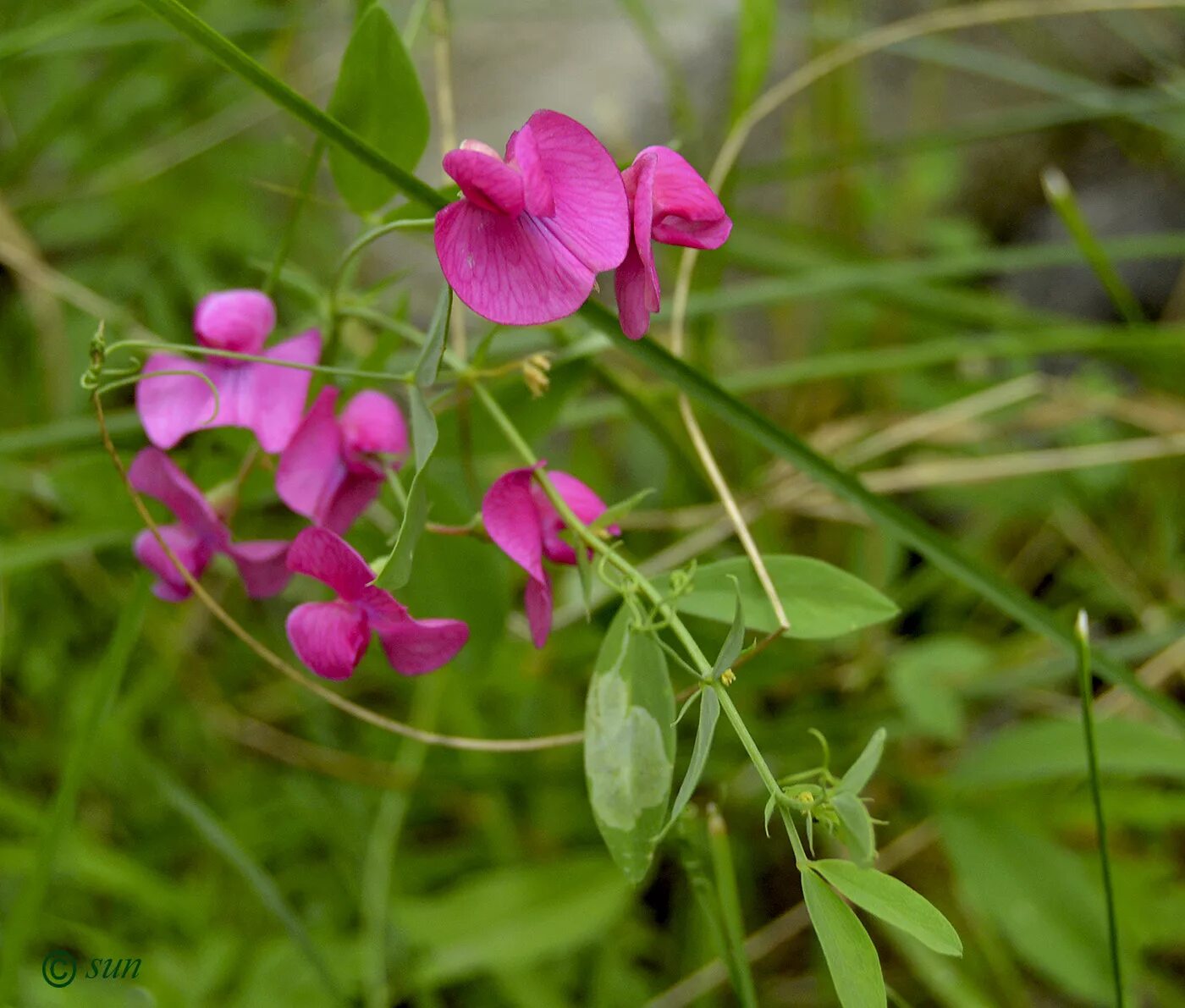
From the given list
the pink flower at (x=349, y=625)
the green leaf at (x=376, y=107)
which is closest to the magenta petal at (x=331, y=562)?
the pink flower at (x=349, y=625)

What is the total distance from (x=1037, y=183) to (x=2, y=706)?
5.57ft

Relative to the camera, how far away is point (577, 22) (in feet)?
5.28

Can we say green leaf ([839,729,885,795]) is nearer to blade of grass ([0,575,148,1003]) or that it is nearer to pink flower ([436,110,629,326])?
pink flower ([436,110,629,326])

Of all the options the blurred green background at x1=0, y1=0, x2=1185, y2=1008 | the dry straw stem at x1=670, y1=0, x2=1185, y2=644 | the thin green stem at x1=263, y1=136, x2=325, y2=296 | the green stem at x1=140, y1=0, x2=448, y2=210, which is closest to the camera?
the green stem at x1=140, y1=0, x2=448, y2=210

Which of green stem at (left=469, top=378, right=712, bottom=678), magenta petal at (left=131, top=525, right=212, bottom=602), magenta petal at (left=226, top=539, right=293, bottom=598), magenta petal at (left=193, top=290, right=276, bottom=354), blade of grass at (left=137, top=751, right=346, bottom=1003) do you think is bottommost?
blade of grass at (left=137, top=751, right=346, bottom=1003)

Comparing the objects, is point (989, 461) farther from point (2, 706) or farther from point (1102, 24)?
point (1102, 24)

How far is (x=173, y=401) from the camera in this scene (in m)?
0.58

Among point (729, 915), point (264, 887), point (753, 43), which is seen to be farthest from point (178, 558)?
point (753, 43)

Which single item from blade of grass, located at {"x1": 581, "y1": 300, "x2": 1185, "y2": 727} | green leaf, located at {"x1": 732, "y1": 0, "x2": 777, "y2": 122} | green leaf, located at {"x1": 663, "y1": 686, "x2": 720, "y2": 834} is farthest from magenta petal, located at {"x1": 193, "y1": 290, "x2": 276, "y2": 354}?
green leaf, located at {"x1": 732, "y1": 0, "x2": 777, "y2": 122}

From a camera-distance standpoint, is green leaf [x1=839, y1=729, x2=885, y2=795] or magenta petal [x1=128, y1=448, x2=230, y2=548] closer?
green leaf [x1=839, y1=729, x2=885, y2=795]

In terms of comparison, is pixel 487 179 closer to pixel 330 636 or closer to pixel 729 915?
pixel 330 636

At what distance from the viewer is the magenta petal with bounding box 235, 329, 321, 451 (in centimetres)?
56

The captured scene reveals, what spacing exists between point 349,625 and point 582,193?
224mm

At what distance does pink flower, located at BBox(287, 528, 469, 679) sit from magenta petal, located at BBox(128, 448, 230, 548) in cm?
9
